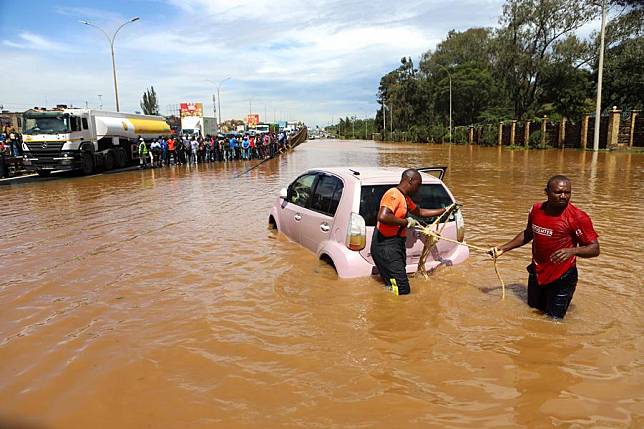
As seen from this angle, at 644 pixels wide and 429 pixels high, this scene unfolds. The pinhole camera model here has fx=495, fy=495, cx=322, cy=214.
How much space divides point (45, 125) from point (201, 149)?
9175mm

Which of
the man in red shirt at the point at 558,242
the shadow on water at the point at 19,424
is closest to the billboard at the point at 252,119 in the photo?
the man in red shirt at the point at 558,242

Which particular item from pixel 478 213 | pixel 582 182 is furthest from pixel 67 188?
pixel 582 182

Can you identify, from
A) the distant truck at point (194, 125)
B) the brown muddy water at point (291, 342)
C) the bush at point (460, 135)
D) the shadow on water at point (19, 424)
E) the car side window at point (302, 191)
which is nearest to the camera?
the shadow on water at point (19, 424)

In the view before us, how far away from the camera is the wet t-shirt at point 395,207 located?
15.2 feet

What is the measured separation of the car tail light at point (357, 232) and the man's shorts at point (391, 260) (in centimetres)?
18

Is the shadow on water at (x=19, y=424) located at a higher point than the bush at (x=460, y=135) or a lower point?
lower

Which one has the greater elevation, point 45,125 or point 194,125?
point 194,125

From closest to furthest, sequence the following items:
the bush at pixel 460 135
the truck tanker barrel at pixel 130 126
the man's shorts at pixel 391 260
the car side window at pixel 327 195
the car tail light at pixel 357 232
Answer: the man's shorts at pixel 391 260 → the car tail light at pixel 357 232 → the car side window at pixel 327 195 → the truck tanker barrel at pixel 130 126 → the bush at pixel 460 135

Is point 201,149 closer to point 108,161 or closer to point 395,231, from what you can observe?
point 108,161

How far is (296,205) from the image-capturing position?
268 inches

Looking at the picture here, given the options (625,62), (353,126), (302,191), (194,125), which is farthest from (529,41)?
(353,126)

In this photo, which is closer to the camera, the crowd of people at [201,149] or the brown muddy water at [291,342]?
the brown muddy water at [291,342]

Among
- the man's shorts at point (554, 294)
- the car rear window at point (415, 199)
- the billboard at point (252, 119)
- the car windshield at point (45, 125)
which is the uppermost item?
the billboard at point (252, 119)

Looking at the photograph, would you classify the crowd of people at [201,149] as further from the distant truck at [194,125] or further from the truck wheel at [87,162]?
the distant truck at [194,125]
